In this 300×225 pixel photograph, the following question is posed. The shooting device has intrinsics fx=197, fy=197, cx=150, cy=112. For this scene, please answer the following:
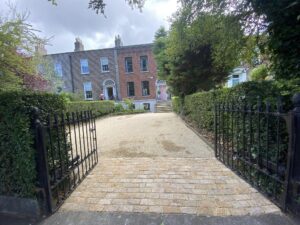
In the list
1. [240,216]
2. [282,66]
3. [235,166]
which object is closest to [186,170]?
[235,166]

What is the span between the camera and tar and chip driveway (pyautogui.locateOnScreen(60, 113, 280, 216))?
244 centimetres

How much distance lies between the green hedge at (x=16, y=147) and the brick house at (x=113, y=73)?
2146 centimetres

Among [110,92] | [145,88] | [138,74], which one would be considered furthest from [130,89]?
[110,92]

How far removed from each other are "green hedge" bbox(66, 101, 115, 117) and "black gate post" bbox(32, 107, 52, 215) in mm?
9410

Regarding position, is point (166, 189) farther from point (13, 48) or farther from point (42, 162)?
point (13, 48)

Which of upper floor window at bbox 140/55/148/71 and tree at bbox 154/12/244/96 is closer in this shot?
tree at bbox 154/12/244/96

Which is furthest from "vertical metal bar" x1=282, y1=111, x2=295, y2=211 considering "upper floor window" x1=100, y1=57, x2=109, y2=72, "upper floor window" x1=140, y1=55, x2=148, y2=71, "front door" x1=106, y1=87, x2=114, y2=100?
"upper floor window" x1=100, y1=57, x2=109, y2=72

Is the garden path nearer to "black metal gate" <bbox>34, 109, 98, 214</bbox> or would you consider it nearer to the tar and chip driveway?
the tar and chip driveway

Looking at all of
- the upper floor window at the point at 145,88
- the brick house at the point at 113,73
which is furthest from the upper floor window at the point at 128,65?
the upper floor window at the point at 145,88

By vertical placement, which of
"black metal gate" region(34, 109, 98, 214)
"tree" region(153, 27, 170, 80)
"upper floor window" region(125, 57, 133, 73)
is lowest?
"black metal gate" region(34, 109, 98, 214)

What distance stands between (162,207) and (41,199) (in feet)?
4.82

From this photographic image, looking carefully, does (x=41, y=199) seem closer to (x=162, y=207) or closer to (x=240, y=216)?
(x=162, y=207)

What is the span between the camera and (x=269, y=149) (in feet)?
8.29

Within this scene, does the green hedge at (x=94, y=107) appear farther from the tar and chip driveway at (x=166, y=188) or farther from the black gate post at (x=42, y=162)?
the black gate post at (x=42, y=162)
